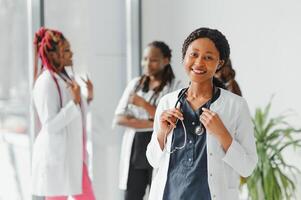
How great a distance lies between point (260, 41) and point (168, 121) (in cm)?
229

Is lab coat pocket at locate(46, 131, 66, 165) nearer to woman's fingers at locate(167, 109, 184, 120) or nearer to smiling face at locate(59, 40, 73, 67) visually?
smiling face at locate(59, 40, 73, 67)

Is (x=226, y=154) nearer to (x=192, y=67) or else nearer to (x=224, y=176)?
(x=224, y=176)

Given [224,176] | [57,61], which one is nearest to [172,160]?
[224,176]

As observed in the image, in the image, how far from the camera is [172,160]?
2.05 m

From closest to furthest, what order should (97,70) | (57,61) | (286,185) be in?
(57,61), (286,185), (97,70)

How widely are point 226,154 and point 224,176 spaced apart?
10 centimetres

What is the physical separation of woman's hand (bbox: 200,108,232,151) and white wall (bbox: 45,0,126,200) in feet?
8.07

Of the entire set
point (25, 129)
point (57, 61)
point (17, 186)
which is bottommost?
point (17, 186)

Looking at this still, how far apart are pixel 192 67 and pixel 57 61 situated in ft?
4.90

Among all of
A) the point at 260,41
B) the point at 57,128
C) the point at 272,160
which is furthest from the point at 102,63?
the point at 272,160

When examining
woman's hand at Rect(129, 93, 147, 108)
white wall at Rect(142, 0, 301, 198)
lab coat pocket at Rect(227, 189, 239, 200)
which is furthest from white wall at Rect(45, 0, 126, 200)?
lab coat pocket at Rect(227, 189, 239, 200)

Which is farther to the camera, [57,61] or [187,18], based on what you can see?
[187,18]

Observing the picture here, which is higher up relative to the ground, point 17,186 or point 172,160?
point 172,160

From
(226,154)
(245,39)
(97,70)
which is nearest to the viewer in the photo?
(226,154)
